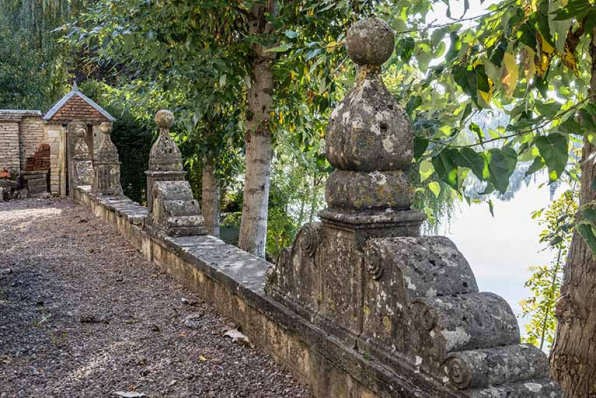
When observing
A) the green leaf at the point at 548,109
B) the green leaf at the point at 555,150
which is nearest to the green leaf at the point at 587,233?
the green leaf at the point at 555,150

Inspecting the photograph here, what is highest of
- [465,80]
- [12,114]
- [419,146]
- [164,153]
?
[12,114]

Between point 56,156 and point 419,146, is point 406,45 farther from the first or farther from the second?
point 56,156

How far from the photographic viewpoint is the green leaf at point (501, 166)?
7.09 ft

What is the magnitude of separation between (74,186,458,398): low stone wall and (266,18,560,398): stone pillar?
5cm

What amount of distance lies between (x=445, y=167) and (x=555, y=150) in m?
0.40

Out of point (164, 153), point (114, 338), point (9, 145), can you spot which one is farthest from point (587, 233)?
point (9, 145)

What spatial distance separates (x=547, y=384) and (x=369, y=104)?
1.40 m

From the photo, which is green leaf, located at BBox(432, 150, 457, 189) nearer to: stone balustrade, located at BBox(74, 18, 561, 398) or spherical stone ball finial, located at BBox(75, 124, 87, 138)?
stone balustrade, located at BBox(74, 18, 561, 398)

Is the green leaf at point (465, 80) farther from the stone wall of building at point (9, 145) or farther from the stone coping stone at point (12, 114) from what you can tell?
the stone coping stone at point (12, 114)

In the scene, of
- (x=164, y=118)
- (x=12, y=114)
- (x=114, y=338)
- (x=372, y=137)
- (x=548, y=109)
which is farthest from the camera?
(x=12, y=114)

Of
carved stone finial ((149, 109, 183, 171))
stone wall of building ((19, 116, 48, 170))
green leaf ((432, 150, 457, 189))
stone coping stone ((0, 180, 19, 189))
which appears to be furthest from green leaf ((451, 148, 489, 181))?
stone wall of building ((19, 116, 48, 170))

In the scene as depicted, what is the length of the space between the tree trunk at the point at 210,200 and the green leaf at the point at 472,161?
30.7 ft

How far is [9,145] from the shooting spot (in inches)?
747

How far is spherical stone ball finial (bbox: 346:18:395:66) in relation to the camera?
271 centimetres
